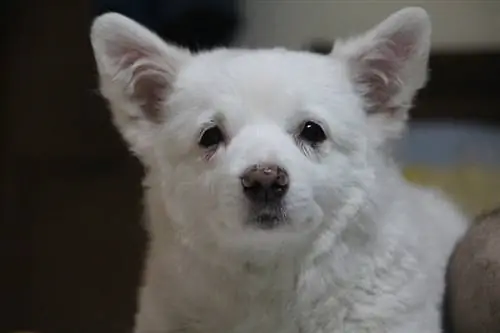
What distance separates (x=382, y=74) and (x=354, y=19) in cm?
115

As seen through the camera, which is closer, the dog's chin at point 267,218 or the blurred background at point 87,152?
the dog's chin at point 267,218

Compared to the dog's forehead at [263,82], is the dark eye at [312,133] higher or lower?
lower

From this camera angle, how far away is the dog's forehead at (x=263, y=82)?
1.27 meters

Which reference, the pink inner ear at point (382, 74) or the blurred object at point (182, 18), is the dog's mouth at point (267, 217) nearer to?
the pink inner ear at point (382, 74)

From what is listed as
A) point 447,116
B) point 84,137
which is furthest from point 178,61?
point 447,116

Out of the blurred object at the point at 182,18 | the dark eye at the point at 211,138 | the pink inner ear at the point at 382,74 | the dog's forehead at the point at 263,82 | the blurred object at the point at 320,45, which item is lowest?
the dark eye at the point at 211,138

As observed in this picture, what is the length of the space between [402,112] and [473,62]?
1.10 m

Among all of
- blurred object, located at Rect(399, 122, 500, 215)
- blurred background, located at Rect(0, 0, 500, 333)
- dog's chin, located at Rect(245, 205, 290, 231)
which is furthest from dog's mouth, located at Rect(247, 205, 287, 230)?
blurred background, located at Rect(0, 0, 500, 333)

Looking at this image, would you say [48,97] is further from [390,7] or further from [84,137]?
[390,7]

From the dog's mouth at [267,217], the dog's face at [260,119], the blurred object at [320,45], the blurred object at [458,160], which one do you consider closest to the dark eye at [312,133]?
the dog's face at [260,119]

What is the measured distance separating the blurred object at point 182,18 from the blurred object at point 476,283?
0.89m

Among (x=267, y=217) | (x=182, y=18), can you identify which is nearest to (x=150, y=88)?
(x=267, y=217)

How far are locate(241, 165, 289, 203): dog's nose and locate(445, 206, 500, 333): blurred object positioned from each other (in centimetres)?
34

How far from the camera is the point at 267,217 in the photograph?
4.01 feet
